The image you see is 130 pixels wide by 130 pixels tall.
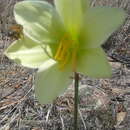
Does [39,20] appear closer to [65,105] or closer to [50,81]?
[50,81]

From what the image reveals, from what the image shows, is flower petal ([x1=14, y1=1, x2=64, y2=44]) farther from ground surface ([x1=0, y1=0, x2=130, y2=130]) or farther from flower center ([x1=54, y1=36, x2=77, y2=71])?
ground surface ([x1=0, y1=0, x2=130, y2=130])

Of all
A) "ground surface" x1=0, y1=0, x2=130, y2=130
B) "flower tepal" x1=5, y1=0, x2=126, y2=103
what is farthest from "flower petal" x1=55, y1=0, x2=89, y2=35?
"ground surface" x1=0, y1=0, x2=130, y2=130

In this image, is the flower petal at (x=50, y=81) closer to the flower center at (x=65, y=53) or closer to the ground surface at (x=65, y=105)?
the flower center at (x=65, y=53)

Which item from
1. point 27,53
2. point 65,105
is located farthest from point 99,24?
point 65,105

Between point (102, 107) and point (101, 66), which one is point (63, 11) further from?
point (102, 107)

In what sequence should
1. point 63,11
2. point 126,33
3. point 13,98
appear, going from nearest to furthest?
point 63,11, point 13,98, point 126,33

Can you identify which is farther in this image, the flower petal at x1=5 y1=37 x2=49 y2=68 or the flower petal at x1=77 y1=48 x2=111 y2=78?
the flower petal at x1=5 y1=37 x2=49 y2=68

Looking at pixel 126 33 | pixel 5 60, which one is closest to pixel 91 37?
pixel 5 60
